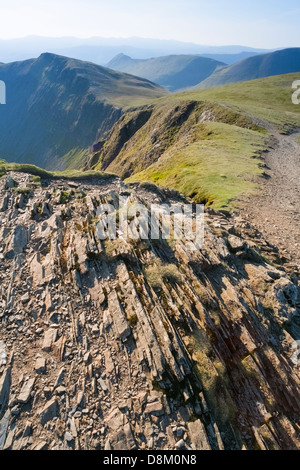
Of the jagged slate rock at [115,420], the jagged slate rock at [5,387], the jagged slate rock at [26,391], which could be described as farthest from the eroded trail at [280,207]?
the jagged slate rock at [5,387]

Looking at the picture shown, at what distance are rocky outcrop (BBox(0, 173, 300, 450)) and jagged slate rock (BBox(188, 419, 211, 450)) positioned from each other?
0.04m

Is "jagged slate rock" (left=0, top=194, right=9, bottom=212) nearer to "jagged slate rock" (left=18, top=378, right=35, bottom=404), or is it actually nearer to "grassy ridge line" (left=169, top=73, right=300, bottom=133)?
"jagged slate rock" (left=18, top=378, right=35, bottom=404)

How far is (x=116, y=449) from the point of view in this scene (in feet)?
35.2

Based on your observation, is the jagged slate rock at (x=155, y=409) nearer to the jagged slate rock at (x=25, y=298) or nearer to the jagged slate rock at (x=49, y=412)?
the jagged slate rock at (x=49, y=412)

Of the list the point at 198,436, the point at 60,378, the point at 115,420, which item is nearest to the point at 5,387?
the point at 60,378

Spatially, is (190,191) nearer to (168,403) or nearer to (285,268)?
(285,268)

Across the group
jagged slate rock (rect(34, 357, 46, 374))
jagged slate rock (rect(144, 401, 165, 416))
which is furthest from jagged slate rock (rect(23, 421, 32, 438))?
jagged slate rock (rect(144, 401, 165, 416))

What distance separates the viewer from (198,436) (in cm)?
1099

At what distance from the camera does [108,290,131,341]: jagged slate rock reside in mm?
14125

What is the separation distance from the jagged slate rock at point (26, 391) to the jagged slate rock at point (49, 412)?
3.03 ft

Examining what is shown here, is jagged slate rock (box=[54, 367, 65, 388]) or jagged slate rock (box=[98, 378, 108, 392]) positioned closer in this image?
jagged slate rock (box=[98, 378, 108, 392])

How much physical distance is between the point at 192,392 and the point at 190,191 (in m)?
38.0

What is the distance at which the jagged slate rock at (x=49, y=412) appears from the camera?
11.3 metres

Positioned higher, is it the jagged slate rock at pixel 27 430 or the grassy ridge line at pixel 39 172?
the grassy ridge line at pixel 39 172
